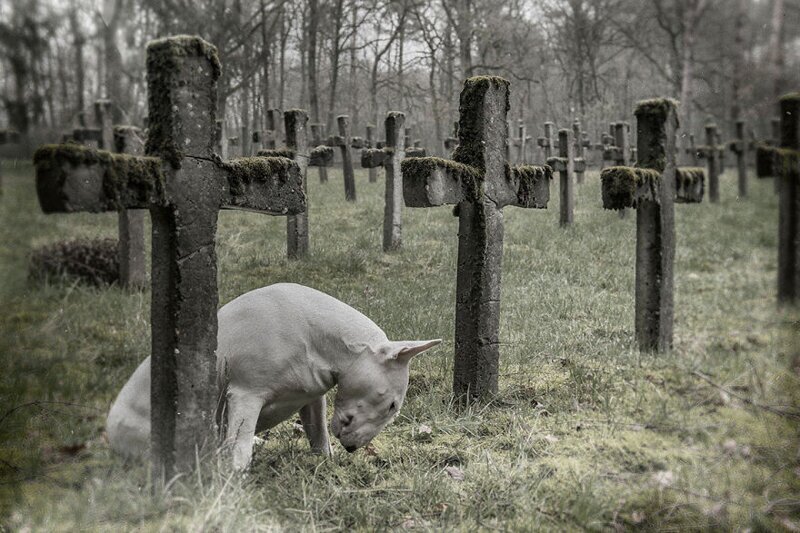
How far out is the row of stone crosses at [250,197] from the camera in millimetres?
2691

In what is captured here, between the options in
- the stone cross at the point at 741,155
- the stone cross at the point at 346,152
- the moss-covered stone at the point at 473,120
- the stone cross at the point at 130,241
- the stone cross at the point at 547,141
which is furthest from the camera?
the stone cross at the point at 741,155

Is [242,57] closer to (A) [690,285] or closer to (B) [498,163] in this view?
(B) [498,163]

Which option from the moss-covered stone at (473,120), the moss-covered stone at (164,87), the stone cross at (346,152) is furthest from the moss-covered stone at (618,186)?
the stone cross at (346,152)

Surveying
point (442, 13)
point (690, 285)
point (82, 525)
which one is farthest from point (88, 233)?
point (442, 13)

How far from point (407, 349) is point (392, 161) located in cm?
706

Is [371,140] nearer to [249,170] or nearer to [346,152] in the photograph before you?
[346,152]

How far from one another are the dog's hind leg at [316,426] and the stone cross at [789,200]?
349 cm

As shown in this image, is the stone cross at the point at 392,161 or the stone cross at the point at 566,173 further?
the stone cross at the point at 566,173

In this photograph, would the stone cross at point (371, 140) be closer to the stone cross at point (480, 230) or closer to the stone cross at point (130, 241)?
the stone cross at point (130, 241)

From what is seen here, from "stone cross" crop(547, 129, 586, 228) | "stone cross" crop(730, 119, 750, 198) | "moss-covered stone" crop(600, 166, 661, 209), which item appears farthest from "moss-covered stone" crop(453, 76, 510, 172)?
"stone cross" crop(730, 119, 750, 198)

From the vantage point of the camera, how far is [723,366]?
5.38m

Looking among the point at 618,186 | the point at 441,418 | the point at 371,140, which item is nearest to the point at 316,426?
the point at 441,418

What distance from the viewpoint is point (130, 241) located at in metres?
6.65

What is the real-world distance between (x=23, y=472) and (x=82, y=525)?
823 mm
